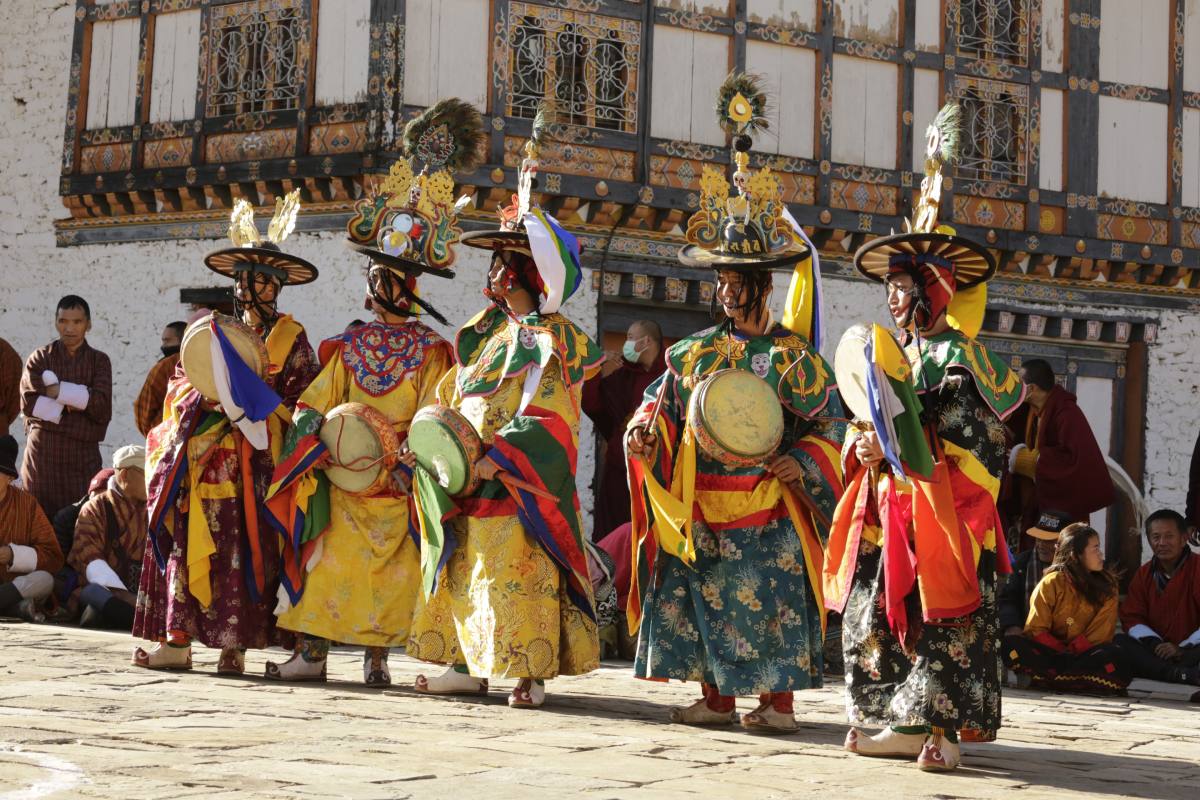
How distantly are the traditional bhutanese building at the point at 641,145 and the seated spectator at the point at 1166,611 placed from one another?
3825 mm

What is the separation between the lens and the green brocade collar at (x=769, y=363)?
6262 millimetres

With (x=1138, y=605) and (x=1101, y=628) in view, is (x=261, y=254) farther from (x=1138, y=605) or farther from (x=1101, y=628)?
(x=1138, y=605)

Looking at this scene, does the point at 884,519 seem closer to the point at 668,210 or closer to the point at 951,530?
the point at 951,530

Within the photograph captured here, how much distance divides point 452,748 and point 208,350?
2465 mm

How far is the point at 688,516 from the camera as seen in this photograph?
616 centimetres

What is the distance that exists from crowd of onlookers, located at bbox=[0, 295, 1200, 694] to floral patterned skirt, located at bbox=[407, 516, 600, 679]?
1.77 metres

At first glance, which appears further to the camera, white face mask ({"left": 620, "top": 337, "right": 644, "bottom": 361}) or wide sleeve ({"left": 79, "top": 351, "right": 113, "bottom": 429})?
wide sleeve ({"left": 79, "top": 351, "right": 113, "bottom": 429})

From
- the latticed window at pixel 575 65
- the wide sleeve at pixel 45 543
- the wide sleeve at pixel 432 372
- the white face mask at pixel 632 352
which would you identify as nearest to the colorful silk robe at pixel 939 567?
the wide sleeve at pixel 432 372

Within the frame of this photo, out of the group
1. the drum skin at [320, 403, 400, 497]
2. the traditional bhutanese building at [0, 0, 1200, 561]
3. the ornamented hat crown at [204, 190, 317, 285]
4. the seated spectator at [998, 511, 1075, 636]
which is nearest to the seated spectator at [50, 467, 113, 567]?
the traditional bhutanese building at [0, 0, 1200, 561]

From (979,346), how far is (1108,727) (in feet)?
7.42

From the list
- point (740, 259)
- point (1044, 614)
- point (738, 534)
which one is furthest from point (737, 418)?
point (1044, 614)

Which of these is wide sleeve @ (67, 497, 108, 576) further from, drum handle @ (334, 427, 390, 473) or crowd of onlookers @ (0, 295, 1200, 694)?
drum handle @ (334, 427, 390, 473)

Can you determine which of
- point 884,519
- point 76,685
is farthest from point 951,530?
point 76,685

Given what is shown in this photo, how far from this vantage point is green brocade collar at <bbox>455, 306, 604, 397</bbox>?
22.1ft
